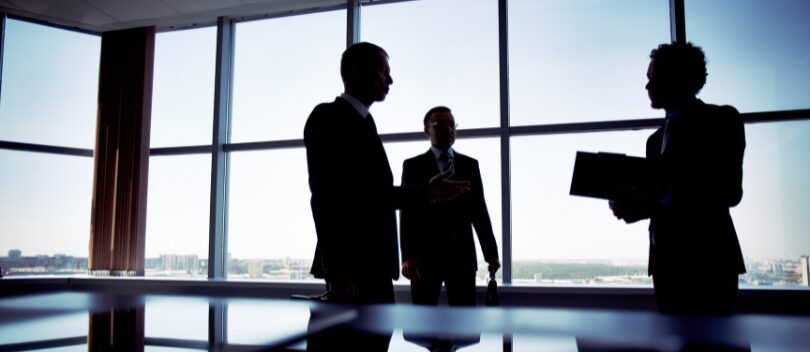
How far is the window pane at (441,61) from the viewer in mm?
4781

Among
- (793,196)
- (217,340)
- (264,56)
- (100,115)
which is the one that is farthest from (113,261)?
(793,196)

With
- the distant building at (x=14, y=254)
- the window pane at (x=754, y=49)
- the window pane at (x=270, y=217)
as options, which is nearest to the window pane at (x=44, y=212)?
the distant building at (x=14, y=254)

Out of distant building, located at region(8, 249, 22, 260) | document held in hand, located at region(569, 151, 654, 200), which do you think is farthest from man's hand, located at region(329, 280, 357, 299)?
distant building, located at region(8, 249, 22, 260)

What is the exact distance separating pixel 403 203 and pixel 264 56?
4606 millimetres

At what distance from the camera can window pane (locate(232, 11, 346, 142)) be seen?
529cm

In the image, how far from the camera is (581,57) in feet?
15.1

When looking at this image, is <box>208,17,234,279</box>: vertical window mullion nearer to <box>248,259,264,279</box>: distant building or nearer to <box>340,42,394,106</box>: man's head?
<box>248,259,264,279</box>: distant building

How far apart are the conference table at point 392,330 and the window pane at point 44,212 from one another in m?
5.84

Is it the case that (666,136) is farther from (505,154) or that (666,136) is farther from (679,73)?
(505,154)

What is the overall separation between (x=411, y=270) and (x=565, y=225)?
2236 mm

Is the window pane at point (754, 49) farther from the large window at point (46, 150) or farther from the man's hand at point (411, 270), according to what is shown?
the large window at point (46, 150)

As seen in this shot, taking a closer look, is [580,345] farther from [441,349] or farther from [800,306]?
[800,306]

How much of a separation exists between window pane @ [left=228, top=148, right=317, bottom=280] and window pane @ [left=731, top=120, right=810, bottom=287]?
12.0ft

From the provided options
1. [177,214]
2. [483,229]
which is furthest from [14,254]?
[483,229]
